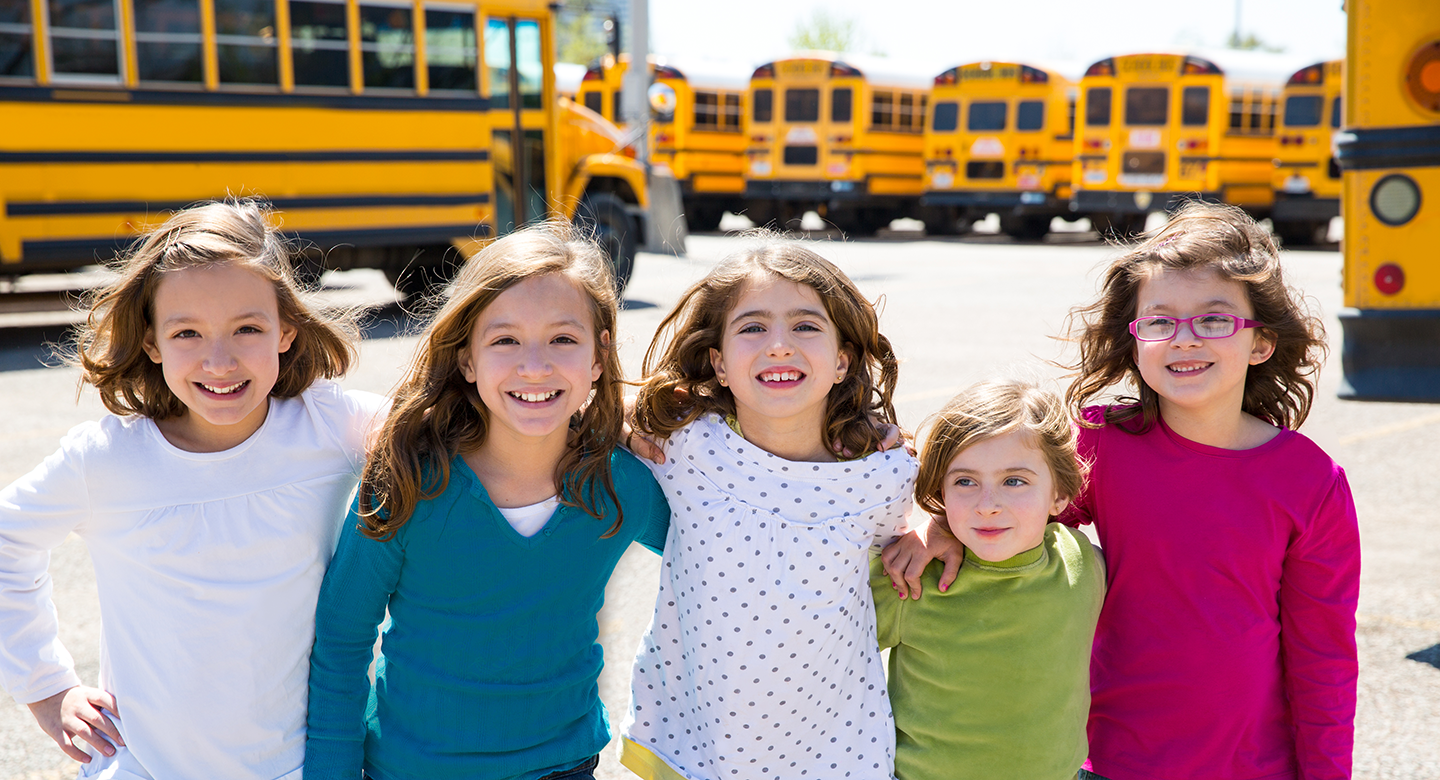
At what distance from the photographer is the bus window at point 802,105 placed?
20.9 metres

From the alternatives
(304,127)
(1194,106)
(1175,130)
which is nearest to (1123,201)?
(1175,130)

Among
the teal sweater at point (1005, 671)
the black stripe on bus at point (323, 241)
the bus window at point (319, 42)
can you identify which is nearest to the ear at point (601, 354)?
the teal sweater at point (1005, 671)

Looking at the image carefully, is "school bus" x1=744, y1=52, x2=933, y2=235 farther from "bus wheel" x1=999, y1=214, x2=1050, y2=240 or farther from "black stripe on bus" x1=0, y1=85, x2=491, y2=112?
"black stripe on bus" x1=0, y1=85, x2=491, y2=112

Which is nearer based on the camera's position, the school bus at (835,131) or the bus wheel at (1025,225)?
the school bus at (835,131)

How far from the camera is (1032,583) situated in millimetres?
1903

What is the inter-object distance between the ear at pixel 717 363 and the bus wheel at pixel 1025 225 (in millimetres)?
19840

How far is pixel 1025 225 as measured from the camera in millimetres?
21422

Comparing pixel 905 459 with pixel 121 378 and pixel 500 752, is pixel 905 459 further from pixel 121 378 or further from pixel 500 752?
pixel 121 378

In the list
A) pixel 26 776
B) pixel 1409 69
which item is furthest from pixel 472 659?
pixel 1409 69

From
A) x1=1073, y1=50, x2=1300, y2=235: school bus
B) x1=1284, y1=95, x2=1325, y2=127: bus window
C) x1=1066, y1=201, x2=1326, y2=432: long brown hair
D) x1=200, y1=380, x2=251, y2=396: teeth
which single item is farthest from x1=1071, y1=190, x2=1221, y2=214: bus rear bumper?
x1=200, y1=380, x2=251, y2=396: teeth

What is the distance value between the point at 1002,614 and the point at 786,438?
42cm

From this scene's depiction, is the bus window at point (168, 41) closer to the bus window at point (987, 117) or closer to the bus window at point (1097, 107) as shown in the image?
the bus window at point (1097, 107)

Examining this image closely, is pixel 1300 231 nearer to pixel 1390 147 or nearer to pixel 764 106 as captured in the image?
pixel 764 106

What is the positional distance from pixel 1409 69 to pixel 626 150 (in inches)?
326
